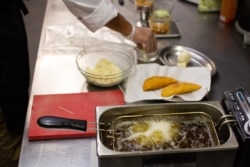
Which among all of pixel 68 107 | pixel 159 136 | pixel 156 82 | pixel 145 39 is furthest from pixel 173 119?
pixel 145 39

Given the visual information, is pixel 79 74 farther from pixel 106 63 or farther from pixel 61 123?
pixel 61 123

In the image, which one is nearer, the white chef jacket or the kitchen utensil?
the kitchen utensil

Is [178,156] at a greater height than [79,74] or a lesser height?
greater

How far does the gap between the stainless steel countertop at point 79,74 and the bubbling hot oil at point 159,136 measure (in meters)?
0.09

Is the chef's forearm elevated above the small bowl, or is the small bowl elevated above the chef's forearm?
the chef's forearm

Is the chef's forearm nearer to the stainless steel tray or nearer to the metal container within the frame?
the stainless steel tray

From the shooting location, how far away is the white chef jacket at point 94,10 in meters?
1.12

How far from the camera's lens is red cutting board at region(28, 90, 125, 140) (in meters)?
0.87

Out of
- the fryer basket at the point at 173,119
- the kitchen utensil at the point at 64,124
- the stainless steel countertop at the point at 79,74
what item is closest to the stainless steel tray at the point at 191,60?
the stainless steel countertop at the point at 79,74

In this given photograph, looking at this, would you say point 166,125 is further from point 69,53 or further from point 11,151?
point 11,151

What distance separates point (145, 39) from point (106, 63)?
0.58ft

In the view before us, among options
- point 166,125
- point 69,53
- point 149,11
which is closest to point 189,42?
point 149,11

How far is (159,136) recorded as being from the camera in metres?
0.78

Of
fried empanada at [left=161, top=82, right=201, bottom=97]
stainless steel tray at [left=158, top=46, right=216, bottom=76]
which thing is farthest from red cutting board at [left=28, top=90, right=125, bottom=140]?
stainless steel tray at [left=158, top=46, right=216, bottom=76]
